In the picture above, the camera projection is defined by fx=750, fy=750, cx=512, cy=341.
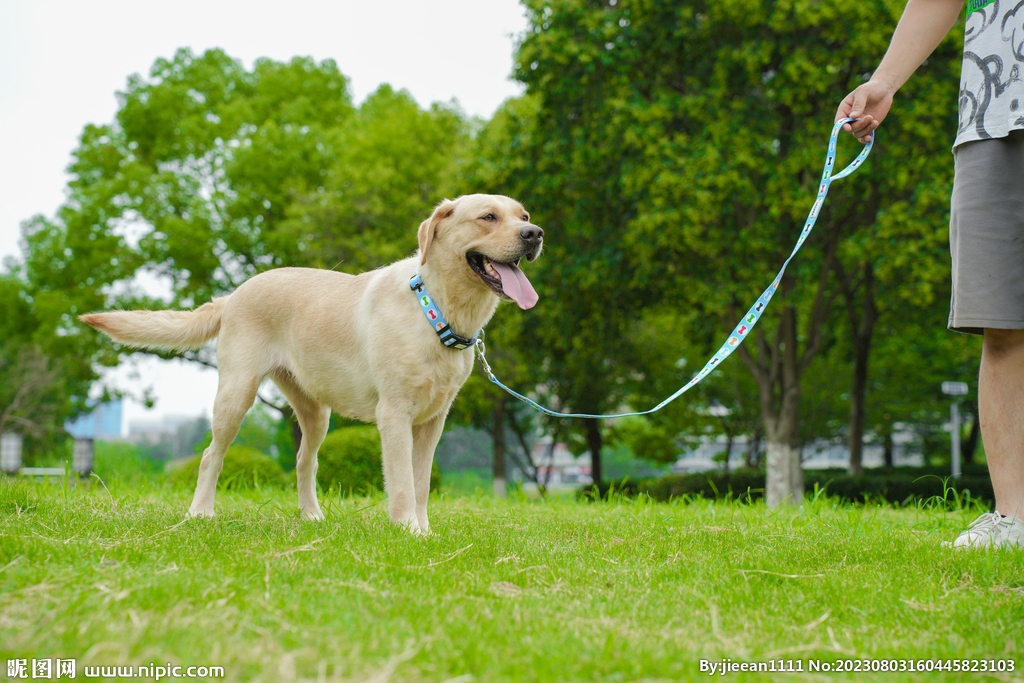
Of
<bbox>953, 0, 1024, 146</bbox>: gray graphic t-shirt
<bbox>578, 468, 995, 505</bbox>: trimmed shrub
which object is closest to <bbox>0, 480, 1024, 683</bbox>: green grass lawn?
<bbox>953, 0, 1024, 146</bbox>: gray graphic t-shirt

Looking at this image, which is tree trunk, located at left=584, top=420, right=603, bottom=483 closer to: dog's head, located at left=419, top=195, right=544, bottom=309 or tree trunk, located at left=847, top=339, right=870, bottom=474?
tree trunk, located at left=847, top=339, right=870, bottom=474

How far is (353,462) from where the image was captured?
9.61 metres

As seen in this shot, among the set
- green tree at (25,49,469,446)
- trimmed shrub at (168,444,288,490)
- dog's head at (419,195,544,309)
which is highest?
green tree at (25,49,469,446)

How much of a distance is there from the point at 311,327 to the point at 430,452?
1.08 meters

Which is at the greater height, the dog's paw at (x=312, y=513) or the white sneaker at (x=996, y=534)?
the white sneaker at (x=996, y=534)

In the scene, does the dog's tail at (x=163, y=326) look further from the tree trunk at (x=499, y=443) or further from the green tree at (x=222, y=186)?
the tree trunk at (x=499, y=443)

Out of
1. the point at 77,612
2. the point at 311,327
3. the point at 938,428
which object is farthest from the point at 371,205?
the point at 938,428

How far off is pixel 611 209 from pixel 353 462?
23.7ft

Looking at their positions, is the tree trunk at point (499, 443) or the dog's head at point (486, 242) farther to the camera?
the tree trunk at point (499, 443)

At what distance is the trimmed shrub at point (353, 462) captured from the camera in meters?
9.44

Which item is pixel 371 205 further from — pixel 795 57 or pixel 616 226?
pixel 795 57

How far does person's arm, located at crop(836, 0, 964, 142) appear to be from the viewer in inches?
151

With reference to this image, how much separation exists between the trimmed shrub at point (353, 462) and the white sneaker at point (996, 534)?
661 centimetres

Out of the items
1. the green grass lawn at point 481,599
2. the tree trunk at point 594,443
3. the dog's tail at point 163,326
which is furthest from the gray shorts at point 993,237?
the tree trunk at point 594,443
